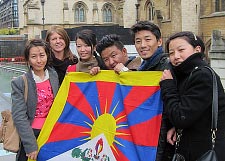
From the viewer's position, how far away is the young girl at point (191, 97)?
7.58 ft

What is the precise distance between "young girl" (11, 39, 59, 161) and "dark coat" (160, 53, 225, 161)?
1418 mm

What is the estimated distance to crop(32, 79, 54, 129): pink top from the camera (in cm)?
338

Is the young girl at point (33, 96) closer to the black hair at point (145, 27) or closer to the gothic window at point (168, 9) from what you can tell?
the black hair at point (145, 27)

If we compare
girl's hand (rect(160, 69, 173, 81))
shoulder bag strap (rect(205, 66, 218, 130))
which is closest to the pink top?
girl's hand (rect(160, 69, 173, 81))

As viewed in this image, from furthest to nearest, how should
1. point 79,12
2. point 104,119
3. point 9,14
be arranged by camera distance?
1. point 9,14
2. point 79,12
3. point 104,119

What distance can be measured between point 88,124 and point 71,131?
210mm

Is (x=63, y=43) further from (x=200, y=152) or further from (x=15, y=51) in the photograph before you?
(x=15, y=51)

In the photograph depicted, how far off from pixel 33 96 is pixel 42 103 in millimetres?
143

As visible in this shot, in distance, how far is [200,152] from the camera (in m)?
2.39

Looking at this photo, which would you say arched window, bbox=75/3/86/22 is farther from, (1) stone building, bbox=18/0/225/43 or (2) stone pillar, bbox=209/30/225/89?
(2) stone pillar, bbox=209/30/225/89

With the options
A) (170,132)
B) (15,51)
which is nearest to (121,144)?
(170,132)

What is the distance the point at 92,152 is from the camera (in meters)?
3.22

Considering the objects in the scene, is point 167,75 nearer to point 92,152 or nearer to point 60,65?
point 92,152

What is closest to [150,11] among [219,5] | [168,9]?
[168,9]
